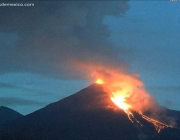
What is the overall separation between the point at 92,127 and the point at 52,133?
1241 centimetres

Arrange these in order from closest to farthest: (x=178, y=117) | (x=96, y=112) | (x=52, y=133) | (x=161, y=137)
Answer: (x=161, y=137)
(x=52, y=133)
(x=96, y=112)
(x=178, y=117)

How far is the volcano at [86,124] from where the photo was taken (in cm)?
10444

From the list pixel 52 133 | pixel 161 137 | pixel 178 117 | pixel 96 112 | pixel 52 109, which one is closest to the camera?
pixel 161 137

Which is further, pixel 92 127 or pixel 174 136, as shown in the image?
pixel 92 127

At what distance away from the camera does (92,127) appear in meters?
110

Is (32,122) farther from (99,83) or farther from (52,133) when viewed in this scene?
(99,83)

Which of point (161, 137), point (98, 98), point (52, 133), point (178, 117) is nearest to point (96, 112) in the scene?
point (98, 98)

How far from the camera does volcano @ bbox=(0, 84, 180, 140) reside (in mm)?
104438

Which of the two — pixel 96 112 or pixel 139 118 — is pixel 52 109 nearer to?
pixel 96 112

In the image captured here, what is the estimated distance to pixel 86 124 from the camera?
113 metres

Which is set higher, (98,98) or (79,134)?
(98,98)

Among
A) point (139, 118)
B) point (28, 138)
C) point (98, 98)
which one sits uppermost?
point (98, 98)

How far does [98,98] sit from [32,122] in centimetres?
2398

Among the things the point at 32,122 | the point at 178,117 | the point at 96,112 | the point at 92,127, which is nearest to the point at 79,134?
the point at 92,127
